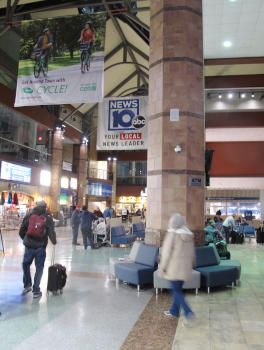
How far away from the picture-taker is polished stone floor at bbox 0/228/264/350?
3.24 metres

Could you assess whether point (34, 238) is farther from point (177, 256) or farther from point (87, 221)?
point (87, 221)

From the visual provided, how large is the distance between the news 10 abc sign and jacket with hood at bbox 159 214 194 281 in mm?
4741

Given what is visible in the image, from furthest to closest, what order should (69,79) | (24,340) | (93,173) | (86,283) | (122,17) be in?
(93,173)
(122,17)
(69,79)
(86,283)
(24,340)

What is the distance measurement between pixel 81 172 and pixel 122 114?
18734 millimetres

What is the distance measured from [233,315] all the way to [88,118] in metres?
23.4

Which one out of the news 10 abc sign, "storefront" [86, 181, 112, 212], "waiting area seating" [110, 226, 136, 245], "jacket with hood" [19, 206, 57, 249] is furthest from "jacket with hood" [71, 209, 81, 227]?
"storefront" [86, 181, 112, 212]

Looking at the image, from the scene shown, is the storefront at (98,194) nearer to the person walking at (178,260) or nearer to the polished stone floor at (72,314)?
the polished stone floor at (72,314)

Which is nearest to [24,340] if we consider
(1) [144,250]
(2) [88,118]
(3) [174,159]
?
(1) [144,250]

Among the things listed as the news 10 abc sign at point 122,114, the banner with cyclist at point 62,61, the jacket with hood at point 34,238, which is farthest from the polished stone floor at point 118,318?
the news 10 abc sign at point 122,114

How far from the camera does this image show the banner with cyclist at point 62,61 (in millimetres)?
6730

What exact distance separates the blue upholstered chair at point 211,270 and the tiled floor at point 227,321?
180 millimetres

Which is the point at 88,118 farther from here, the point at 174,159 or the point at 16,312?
the point at 16,312

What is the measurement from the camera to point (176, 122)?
236 inches

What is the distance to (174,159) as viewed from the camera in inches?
233
